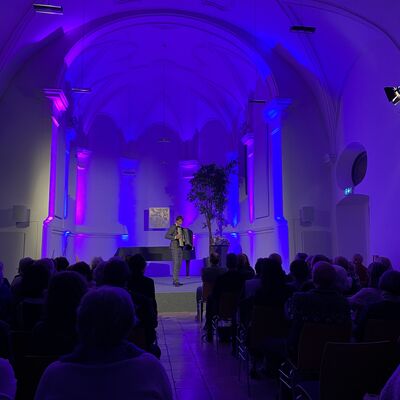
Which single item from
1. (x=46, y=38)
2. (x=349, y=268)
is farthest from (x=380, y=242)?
(x=46, y=38)

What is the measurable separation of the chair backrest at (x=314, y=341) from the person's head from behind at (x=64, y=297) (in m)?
1.49

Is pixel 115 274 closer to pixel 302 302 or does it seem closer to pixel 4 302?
pixel 4 302

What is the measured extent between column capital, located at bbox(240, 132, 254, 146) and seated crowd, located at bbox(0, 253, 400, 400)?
7417mm

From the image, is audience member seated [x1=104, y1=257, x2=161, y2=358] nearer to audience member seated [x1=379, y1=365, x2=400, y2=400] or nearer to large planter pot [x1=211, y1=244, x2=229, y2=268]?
audience member seated [x1=379, y1=365, x2=400, y2=400]

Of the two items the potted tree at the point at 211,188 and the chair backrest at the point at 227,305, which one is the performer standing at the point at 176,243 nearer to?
the potted tree at the point at 211,188

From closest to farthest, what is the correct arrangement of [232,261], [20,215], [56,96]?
[232,261] < [20,215] < [56,96]

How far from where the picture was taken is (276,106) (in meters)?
10.5

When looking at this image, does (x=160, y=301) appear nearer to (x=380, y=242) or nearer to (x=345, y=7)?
(x=380, y=242)

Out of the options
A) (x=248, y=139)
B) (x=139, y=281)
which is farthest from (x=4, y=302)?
(x=248, y=139)

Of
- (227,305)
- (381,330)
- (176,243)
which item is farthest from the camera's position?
(176,243)

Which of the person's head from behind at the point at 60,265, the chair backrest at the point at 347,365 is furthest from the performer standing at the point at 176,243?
the chair backrest at the point at 347,365

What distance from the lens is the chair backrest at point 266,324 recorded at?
3762 mm

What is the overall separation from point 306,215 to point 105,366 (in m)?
9.27

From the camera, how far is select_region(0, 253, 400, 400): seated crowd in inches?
56.6
